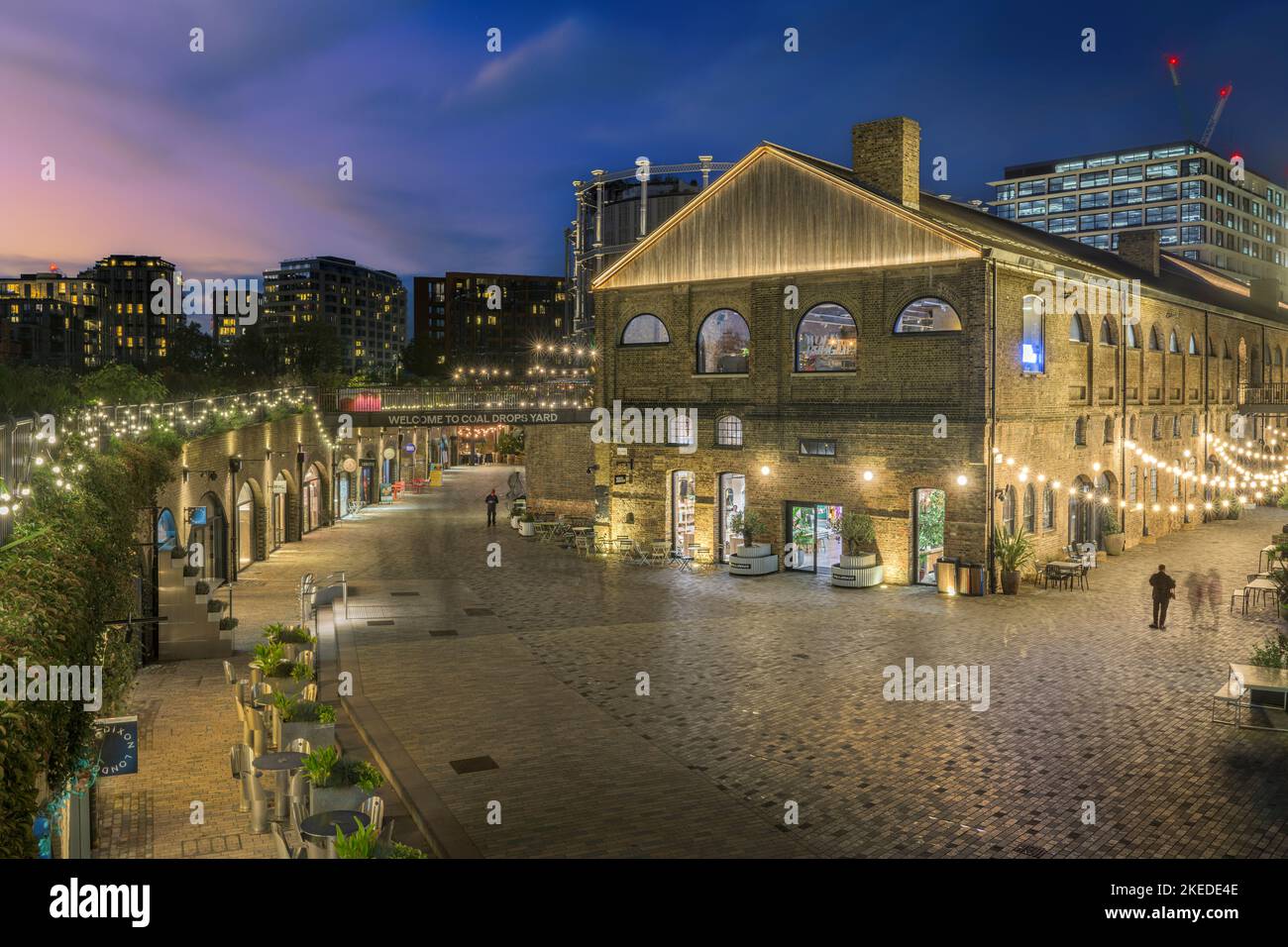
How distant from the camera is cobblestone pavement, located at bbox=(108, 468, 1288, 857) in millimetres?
10094

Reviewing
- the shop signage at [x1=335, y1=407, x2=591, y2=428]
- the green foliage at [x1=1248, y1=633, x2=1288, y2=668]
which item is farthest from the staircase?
the shop signage at [x1=335, y1=407, x2=591, y2=428]

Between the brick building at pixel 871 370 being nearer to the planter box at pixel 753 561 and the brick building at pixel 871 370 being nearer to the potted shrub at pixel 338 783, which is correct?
the planter box at pixel 753 561

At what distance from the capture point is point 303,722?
39.1ft

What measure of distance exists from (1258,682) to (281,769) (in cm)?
1272

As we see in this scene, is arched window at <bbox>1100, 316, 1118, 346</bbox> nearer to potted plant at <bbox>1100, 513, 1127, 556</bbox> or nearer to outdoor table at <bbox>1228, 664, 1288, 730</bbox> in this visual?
potted plant at <bbox>1100, 513, 1127, 556</bbox>

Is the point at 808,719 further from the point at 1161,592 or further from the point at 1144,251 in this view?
the point at 1144,251

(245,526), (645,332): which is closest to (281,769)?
(245,526)

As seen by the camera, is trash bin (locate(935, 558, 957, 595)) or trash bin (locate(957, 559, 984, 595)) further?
trash bin (locate(935, 558, 957, 595))

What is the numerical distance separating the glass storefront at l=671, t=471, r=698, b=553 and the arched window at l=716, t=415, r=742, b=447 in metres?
1.64

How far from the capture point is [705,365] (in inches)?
1160

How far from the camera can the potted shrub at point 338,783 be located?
9.30 m

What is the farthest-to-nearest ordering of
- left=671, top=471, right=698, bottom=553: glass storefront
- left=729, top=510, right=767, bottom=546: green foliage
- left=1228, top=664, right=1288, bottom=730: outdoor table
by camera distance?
left=671, top=471, right=698, bottom=553: glass storefront, left=729, top=510, right=767, bottom=546: green foliage, left=1228, top=664, right=1288, bottom=730: outdoor table
